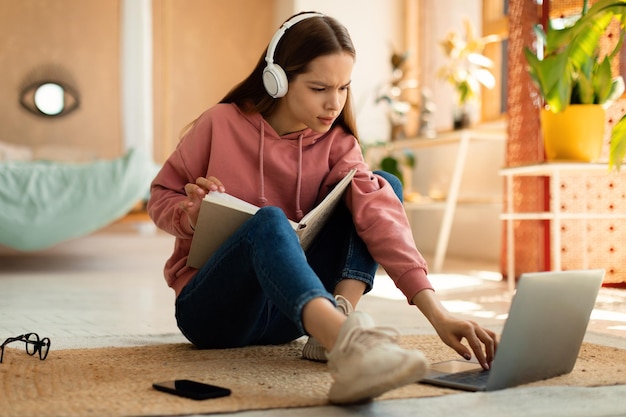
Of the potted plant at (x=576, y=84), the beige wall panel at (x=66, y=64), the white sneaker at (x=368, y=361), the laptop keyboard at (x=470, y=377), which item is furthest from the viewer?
the beige wall panel at (x=66, y=64)

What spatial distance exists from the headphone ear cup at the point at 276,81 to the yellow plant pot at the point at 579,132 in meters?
1.59

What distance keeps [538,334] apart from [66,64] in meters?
6.08

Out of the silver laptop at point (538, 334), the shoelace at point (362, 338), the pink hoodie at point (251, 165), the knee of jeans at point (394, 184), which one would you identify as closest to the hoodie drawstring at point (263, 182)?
the pink hoodie at point (251, 165)

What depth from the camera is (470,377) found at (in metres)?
1.18

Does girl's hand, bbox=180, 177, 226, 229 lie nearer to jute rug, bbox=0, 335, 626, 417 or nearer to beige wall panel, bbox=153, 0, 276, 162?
jute rug, bbox=0, 335, 626, 417

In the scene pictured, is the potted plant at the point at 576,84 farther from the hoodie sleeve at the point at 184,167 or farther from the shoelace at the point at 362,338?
the shoelace at the point at 362,338

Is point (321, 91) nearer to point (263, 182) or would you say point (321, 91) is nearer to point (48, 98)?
point (263, 182)

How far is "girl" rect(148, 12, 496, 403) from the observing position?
110cm

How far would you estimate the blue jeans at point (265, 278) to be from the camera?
1043 millimetres

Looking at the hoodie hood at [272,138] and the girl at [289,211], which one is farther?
the hoodie hood at [272,138]

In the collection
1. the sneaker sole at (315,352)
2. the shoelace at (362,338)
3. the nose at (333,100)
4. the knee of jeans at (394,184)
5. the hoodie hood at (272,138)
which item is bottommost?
the sneaker sole at (315,352)

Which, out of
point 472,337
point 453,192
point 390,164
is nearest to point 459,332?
point 472,337

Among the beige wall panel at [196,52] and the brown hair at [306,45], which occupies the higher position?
the beige wall panel at [196,52]

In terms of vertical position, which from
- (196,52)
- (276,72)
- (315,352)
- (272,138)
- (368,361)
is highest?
(196,52)
